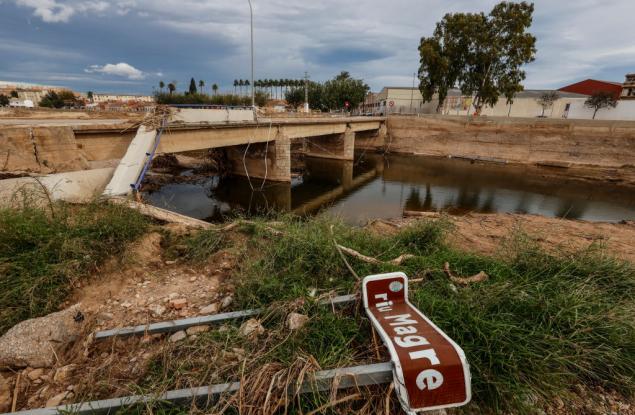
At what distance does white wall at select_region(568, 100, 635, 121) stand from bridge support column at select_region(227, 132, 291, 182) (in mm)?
45266

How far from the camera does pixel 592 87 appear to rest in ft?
173

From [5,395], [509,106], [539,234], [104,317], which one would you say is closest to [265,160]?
[539,234]

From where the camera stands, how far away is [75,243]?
12.7ft

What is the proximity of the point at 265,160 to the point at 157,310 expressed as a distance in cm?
1543

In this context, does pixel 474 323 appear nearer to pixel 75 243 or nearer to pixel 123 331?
pixel 123 331

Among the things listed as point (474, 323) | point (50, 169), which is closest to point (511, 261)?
point (474, 323)

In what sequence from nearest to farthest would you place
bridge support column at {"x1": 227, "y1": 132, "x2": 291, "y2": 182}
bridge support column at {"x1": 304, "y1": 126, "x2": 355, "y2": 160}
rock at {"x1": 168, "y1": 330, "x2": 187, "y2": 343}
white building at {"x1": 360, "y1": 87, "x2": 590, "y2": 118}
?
1. rock at {"x1": 168, "y1": 330, "x2": 187, "y2": 343}
2. bridge support column at {"x1": 227, "y1": 132, "x2": 291, "y2": 182}
3. bridge support column at {"x1": 304, "y1": 126, "x2": 355, "y2": 160}
4. white building at {"x1": 360, "y1": 87, "x2": 590, "y2": 118}

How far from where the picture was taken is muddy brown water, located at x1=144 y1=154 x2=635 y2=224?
563 inches

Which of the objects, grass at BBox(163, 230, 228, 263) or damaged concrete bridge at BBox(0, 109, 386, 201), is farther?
damaged concrete bridge at BBox(0, 109, 386, 201)

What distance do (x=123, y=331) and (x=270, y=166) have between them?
1593 cm

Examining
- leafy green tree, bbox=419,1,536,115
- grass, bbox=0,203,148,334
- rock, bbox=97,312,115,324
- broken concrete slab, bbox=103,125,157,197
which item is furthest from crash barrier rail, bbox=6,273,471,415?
leafy green tree, bbox=419,1,536,115

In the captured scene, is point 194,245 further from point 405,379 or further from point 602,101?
point 602,101

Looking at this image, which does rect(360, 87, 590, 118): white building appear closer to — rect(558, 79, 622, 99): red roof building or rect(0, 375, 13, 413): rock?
rect(558, 79, 622, 99): red roof building

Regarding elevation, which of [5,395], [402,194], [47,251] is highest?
[47,251]
